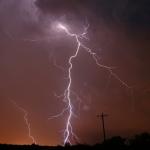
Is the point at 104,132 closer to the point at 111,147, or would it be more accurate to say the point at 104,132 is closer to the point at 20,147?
the point at 111,147

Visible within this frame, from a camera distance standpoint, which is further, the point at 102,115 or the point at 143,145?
the point at 102,115

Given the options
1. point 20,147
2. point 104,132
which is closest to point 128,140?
point 104,132

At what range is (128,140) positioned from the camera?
4534 centimetres

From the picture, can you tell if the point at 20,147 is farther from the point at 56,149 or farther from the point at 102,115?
the point at 102,115

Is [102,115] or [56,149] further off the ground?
[102,115]

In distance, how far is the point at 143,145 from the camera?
134 feet

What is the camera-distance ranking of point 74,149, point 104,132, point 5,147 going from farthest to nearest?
point 104,132 < point 74,149 < point 5,147

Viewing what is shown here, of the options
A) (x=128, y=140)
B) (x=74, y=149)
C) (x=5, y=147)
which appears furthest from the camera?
(x=128, y=140)

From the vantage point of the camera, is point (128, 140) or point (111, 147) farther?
point (128, 140)

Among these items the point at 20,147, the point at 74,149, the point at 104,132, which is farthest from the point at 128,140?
the point at 20,147

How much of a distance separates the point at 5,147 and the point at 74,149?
6749 mm

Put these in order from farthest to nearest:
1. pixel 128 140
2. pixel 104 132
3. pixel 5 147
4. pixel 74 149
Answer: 1. pixel 104 132
2. pixel 128 140
3. pixel 74 149
4. pixel 5 147

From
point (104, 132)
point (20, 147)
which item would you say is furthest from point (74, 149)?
point (104, 132)

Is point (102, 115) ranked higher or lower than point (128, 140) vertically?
higher
